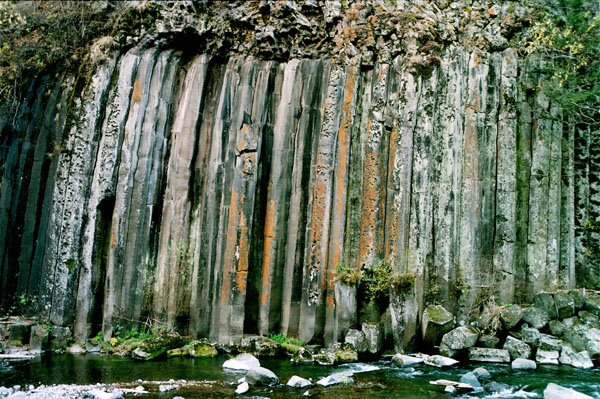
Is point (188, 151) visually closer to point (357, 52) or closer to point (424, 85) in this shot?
point (357, 52)

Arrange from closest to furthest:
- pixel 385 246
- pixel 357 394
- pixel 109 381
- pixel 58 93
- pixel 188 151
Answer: pixel 357 394 → pixel 109 381 → pixel 385 246 → pixel 188 151 → pixel 58 93

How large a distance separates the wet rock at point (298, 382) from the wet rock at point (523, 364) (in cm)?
477

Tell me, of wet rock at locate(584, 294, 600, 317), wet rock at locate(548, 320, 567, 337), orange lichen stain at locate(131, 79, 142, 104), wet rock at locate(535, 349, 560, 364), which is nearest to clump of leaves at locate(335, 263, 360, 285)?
wet rock at locate(535, 349, 560, 364)

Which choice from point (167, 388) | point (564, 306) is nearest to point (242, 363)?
point (167, 388)

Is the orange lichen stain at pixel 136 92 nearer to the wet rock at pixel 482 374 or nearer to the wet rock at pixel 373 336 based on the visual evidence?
the wet rock at pixel 373 336

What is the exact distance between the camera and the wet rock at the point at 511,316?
40.3 feet

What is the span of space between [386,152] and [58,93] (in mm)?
9702

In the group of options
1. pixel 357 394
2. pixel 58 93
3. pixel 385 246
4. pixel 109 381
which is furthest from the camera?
pixel 58 93

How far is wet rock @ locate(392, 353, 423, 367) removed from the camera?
36.7 feet

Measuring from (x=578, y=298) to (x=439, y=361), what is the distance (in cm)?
409

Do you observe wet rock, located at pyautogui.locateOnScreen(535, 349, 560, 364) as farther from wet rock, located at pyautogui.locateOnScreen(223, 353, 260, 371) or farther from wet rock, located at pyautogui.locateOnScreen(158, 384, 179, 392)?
wet rock, located at pyautogui.locateOnScreen(158, 384, 179, 392)

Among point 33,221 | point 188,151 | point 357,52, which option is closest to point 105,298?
point 33,221

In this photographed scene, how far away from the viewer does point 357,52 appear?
1398cm

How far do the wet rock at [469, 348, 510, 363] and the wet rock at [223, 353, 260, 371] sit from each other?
16.6 feet
